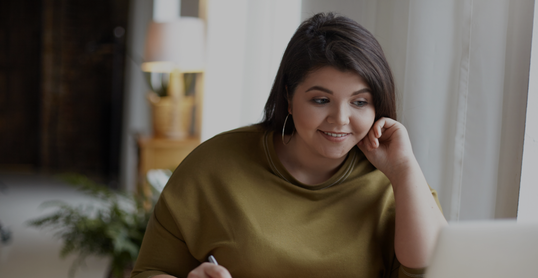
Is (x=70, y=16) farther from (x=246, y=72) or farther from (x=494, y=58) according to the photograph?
(x=494, y=58)

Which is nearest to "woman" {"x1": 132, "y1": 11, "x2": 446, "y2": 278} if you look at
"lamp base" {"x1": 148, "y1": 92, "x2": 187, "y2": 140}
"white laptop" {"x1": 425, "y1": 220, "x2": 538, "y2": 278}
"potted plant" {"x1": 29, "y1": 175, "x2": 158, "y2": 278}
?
"white laptop" {"x1": 425, "y1": 220, "x2": 538, "y2": 278}

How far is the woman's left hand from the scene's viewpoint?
118 centimetres

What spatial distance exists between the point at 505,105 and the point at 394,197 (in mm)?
328

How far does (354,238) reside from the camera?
1.17m

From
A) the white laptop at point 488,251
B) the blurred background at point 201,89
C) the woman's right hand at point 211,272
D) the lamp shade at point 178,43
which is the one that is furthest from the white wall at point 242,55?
the white laptop at point 488,251

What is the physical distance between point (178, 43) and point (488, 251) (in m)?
2.81

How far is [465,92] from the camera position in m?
1.16

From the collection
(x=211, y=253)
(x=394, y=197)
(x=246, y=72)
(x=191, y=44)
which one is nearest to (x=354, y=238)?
(x=394, y=197)

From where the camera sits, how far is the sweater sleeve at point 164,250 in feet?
3.94

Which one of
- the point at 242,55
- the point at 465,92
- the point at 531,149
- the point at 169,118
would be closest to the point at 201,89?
the point at 169,118

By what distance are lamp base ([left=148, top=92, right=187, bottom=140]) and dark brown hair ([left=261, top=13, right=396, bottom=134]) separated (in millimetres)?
2425

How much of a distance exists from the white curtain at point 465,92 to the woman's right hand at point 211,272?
23.8 inches

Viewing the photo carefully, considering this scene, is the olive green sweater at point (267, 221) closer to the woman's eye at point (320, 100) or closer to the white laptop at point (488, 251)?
the woman's eye at point (320, 100)

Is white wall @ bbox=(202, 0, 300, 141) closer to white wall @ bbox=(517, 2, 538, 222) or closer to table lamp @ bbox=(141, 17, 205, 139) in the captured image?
table lamp @ bbox=(141, 17, 205, 139)
